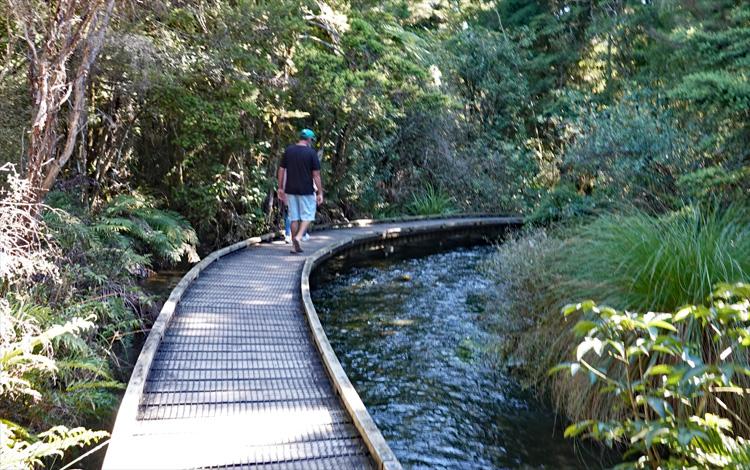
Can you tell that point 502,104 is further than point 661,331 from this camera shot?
Yes

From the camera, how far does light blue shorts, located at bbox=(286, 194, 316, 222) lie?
31.1ft

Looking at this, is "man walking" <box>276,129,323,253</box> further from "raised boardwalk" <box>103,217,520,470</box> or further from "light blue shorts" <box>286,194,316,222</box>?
"raised boardwalk" <box>103,217,520,470</box>

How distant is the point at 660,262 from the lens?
471cm

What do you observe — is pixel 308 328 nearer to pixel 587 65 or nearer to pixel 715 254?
pixel 715 254

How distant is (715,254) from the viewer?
4.53m

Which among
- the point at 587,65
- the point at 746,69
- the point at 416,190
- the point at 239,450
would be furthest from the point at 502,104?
the point at 239,450

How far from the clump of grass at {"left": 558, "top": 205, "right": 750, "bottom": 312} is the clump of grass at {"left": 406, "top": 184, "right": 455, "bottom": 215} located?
1436cm

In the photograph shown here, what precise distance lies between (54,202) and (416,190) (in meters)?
13.7

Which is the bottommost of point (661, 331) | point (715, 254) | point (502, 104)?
point (661, 331)

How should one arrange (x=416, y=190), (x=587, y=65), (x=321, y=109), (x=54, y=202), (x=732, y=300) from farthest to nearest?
1. (x=587, y=65)
2. (x=416, y=190)
3. (x=321, y=109)
4. (x=54, y=202)
5. (x=732, y=300)

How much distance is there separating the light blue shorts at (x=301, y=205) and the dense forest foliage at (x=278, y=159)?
1.72 metres

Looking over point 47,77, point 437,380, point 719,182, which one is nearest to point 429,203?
point 437,380

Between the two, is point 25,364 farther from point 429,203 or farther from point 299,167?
point 429,203

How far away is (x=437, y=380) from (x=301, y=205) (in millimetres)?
4366
